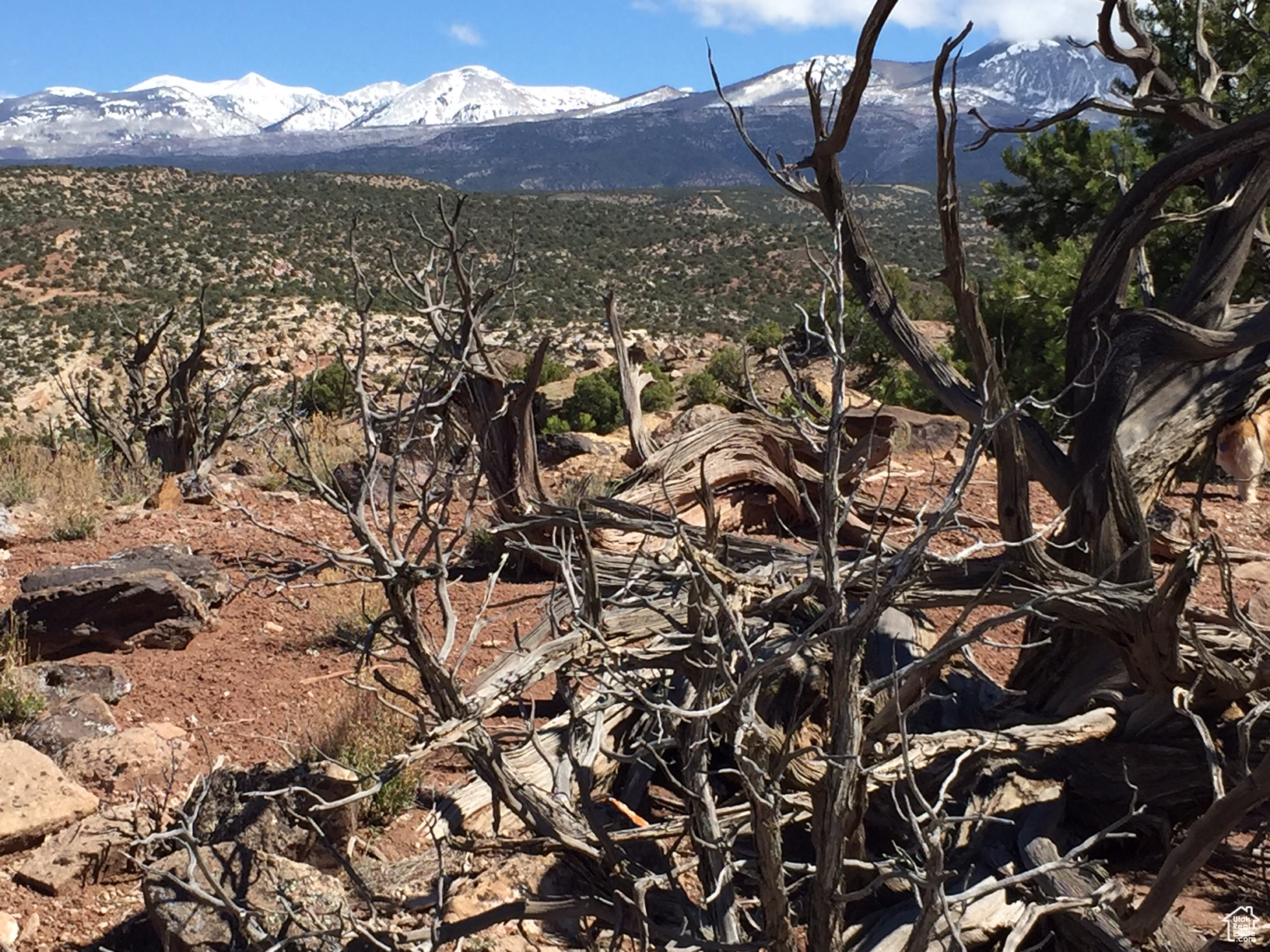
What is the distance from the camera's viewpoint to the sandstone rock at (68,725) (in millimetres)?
4316

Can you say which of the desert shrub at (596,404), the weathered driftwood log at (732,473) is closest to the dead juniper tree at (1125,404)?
the weathered driftwood log at (732,473)

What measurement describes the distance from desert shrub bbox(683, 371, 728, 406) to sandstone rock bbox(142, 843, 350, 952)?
459 inches

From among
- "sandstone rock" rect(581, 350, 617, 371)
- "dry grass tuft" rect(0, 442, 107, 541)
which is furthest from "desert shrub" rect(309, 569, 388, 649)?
"sandstone rock" rect(581, 350, 617, 371)

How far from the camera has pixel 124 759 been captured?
163 inches

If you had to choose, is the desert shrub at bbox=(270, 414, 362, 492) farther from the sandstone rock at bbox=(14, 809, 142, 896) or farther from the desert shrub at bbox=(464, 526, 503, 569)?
the sandstone rock at bbox=(14, 809, 142, 896)

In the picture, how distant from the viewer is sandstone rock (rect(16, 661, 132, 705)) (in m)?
4.73

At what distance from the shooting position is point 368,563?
8.87 ft

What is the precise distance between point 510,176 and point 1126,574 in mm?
182006

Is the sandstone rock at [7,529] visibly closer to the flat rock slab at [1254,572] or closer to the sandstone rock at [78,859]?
the sandstone rock at [78,859]

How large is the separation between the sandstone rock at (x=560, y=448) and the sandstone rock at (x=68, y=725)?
6.19 metres

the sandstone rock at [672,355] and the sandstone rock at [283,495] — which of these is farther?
the sandstone rock at [672,355]

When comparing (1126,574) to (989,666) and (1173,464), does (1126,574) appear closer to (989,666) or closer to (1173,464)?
(1173,464)

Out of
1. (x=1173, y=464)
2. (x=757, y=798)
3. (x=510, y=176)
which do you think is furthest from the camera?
(x=510, y=176)

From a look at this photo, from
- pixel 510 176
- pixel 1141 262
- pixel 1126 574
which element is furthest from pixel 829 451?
pixel 510 176
